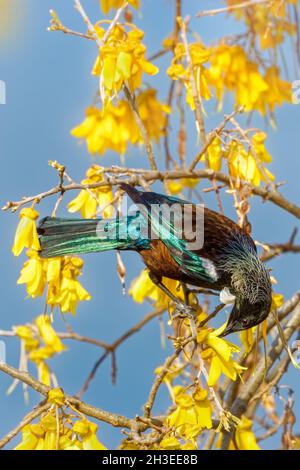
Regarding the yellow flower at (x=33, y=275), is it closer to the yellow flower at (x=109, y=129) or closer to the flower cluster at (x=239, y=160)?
the flower cluster at (x=239, y=160)

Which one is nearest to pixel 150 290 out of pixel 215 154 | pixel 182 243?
pixel 182 243

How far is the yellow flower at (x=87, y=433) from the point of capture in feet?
7.72

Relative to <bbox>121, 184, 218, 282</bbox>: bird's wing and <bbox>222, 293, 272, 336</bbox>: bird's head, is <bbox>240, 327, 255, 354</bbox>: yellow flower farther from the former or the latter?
<bbox>121, 184, 218, 282</bbox>: bird's wing

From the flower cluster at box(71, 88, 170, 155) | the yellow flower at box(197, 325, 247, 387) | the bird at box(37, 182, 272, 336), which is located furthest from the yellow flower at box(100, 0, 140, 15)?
the yellow flower at box(197, 325, 247, 387)

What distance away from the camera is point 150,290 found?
10.2ft

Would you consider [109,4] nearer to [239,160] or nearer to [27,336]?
[239,160]

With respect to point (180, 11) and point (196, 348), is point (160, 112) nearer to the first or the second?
point (180, 11)

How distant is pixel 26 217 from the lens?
102 inches

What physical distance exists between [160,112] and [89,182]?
1.04 m

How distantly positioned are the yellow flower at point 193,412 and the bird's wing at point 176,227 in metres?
0.45

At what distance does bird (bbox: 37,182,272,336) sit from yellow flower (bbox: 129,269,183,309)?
0.31 ft

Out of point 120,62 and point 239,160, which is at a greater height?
point 120,62

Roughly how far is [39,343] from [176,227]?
2.18 feet
